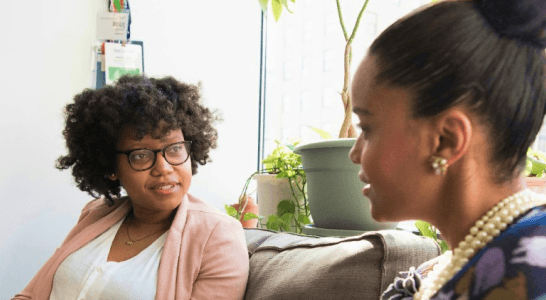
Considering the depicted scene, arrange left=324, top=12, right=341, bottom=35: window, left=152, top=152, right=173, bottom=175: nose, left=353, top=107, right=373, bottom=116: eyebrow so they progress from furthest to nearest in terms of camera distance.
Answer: left=324, top=12, right=341, bottom=35: window < left=152, top=152, right=173, bottom=175: nose < left=353, top=107, right=373, bottom=116: eyebrow

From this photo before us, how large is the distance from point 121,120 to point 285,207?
605mm

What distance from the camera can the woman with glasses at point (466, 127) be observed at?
0.51 metres

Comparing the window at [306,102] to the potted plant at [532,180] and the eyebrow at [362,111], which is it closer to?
the potted plant at [532,180]

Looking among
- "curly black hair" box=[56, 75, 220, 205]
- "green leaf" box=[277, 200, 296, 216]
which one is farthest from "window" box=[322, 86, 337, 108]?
"curly black hair" box=[56, 75, 220, 205]

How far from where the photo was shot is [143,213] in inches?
55.3

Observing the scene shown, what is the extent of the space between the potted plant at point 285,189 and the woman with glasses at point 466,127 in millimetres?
1053

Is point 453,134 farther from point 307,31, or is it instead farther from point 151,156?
point 307,31

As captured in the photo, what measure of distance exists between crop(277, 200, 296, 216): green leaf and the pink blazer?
0.34m

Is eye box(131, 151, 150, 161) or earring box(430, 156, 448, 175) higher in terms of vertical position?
earring box(430, 156, 448, 175)

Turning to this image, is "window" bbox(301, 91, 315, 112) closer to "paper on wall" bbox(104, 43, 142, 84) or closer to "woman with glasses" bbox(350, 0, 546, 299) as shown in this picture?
"paper on wall" bbox(104, 43, 142, 84)

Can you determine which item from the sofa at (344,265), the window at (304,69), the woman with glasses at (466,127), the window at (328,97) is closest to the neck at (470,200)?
the woman with glasses at (466,127)

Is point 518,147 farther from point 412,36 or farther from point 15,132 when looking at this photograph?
point 15,132

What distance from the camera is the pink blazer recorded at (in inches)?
45.3

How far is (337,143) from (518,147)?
0.76 metres
